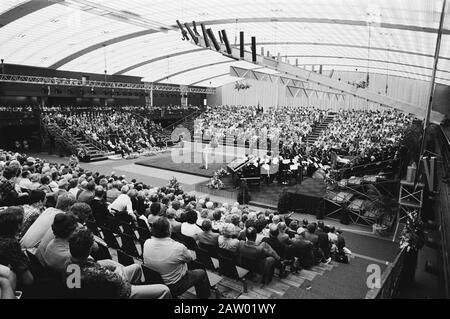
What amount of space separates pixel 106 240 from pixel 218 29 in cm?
1807

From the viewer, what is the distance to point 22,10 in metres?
16.5

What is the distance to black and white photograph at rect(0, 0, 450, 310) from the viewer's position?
138 inches

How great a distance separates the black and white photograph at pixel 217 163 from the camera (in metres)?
3.51

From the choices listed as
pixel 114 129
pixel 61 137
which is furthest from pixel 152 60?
pixel 61 137

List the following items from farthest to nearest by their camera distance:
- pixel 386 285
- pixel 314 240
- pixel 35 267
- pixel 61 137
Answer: pixel 61 137 < pixel 314 240 < pixel 386 285 < pixel 35 267

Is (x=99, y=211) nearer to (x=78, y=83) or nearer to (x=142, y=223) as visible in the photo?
(x=142, y=223)

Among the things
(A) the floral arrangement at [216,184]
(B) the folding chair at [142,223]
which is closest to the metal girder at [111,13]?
(A) the floral arrangement at [216,184]

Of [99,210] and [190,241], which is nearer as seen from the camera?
[190,241]

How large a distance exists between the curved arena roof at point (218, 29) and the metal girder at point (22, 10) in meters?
0.05

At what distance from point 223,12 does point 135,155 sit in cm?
1083

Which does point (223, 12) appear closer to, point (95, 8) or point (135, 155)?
point (95, 8)

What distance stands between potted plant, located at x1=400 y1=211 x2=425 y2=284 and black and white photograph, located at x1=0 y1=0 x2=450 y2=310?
33 millimetres

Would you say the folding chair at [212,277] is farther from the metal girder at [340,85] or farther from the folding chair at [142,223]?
the metal girder at [340,85]
